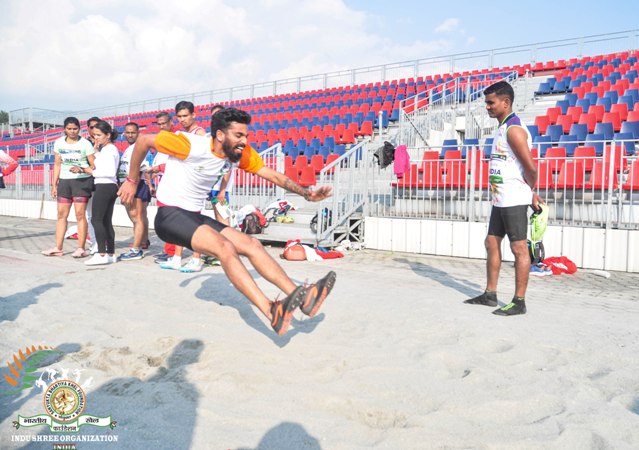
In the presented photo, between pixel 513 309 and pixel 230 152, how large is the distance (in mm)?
2801

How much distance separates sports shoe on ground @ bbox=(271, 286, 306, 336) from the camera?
10.5 feet

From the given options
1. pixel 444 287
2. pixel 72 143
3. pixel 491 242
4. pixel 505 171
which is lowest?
pixel 444 287

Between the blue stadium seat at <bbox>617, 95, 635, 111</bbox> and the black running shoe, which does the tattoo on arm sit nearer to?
the black running shoe

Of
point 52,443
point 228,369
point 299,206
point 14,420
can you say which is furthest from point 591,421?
point 299,206

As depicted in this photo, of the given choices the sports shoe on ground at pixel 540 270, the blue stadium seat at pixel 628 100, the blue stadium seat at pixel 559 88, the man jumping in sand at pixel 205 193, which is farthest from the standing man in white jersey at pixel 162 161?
the blue stadium seat at pixel 559 88

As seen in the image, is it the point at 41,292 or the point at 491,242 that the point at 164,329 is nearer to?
the point at 41,292

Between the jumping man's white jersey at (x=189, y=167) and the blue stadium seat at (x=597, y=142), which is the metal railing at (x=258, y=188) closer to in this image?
the blue stadium seat at (x=597, y=142)

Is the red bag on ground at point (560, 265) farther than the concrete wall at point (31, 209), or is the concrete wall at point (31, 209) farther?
the concrete wall at point (31, 209)

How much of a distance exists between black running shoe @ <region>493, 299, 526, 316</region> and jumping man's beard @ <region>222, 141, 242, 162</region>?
102 inches

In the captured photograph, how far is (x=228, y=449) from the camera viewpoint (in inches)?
86.7

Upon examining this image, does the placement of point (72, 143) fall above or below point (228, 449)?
above

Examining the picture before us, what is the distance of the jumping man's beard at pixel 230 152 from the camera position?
3702 mm

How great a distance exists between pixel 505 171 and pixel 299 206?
25.1ft

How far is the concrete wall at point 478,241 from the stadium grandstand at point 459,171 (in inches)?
0.7
